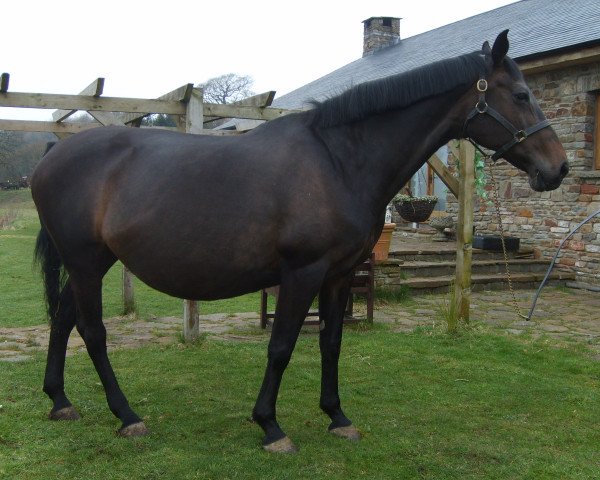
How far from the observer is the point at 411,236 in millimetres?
13281

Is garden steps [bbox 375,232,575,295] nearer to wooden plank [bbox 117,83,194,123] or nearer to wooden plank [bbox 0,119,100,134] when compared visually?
wooden plank [bbox 117,83,194,123]

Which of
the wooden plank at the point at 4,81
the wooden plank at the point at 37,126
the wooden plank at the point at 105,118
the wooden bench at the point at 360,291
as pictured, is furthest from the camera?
the wooden bench at the point at 360,291

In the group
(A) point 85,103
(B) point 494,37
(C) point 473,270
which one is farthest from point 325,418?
(B) point 494,37

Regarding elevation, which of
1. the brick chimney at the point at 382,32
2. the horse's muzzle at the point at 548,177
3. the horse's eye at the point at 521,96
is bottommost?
the horse's muzzle at the point at 548,177

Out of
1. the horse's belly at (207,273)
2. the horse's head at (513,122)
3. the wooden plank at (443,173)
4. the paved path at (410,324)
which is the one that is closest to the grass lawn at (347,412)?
the paved path at (410,324)

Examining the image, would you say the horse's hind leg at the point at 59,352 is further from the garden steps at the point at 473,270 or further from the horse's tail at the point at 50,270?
the garden steps at the point at 473,270

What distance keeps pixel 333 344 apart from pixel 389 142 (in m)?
1.21

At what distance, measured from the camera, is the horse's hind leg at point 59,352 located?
368 cm

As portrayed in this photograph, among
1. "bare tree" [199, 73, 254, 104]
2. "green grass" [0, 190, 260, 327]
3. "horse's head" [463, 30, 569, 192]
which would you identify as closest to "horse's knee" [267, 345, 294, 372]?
"horse's head" [463, 30, 569, 192]

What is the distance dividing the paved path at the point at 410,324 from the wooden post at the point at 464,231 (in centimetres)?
41

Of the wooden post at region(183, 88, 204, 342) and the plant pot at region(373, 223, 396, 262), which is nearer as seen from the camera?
the wooden post at region(183, 88, 204, 342)

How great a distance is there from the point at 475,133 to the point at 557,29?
8523mm

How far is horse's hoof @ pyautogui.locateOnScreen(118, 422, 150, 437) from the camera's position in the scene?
332 cm

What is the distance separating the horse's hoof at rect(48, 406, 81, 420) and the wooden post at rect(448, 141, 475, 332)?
3.82m
